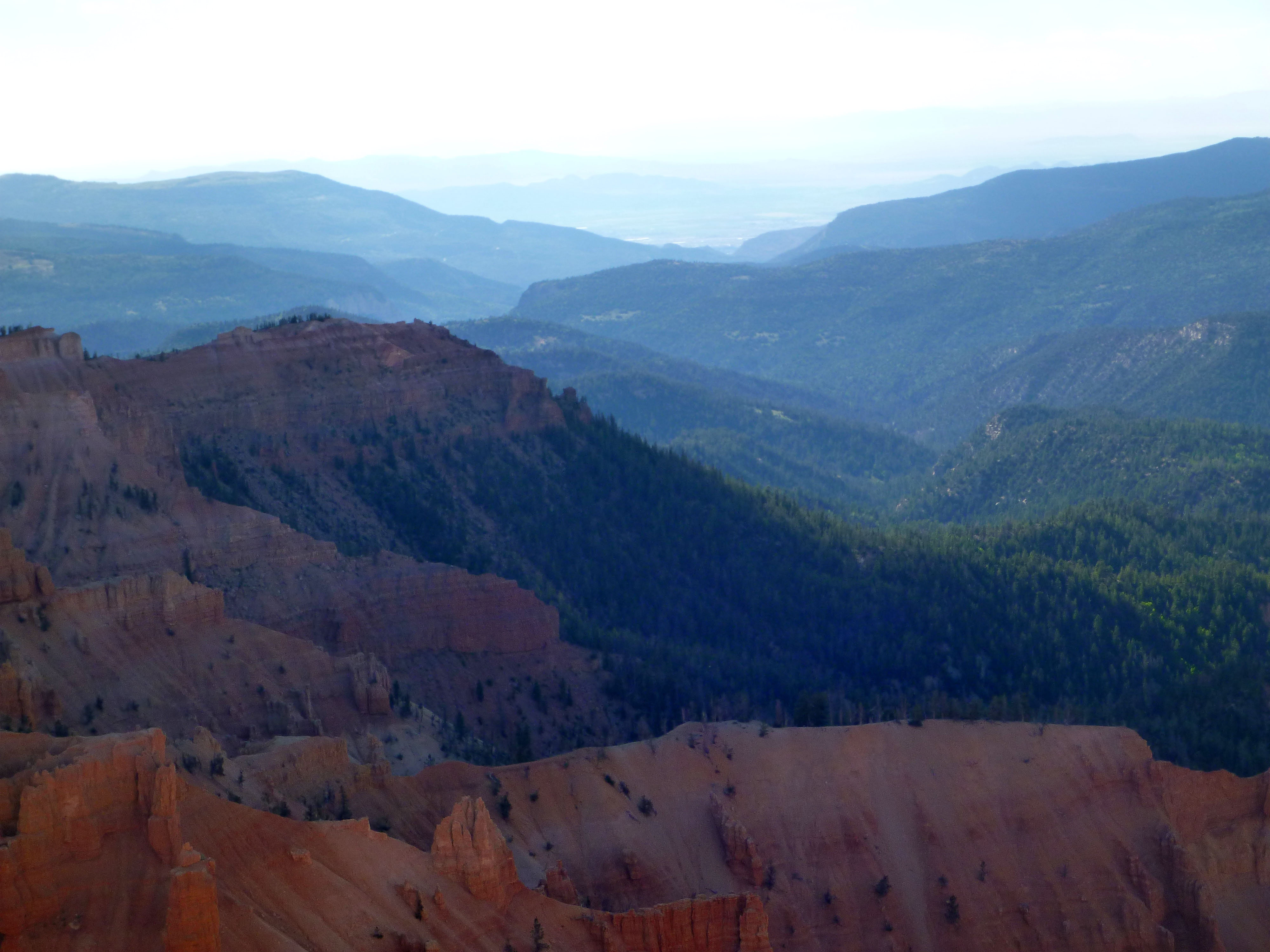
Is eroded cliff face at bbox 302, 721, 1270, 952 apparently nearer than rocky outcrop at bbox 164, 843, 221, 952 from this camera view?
No

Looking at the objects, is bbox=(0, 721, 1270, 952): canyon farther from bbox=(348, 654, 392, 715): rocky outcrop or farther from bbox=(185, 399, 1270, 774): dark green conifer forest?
bbox=(185, 399, 1270, 774): dark green conifer forest

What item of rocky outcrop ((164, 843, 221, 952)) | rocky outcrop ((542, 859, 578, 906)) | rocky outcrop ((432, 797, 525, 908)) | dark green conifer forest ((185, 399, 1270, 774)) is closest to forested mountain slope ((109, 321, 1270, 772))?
dark green conifer forest ((185, 399, 1270, 774))

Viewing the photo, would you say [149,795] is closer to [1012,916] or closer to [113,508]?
[113,508]

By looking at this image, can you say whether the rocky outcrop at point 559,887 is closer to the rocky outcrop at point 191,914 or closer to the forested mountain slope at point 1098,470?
the rocky outcrop at point 191,914

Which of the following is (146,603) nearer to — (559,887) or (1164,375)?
(559,887)

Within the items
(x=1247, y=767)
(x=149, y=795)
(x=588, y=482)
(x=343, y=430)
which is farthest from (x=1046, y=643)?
(x=149, y=795)
